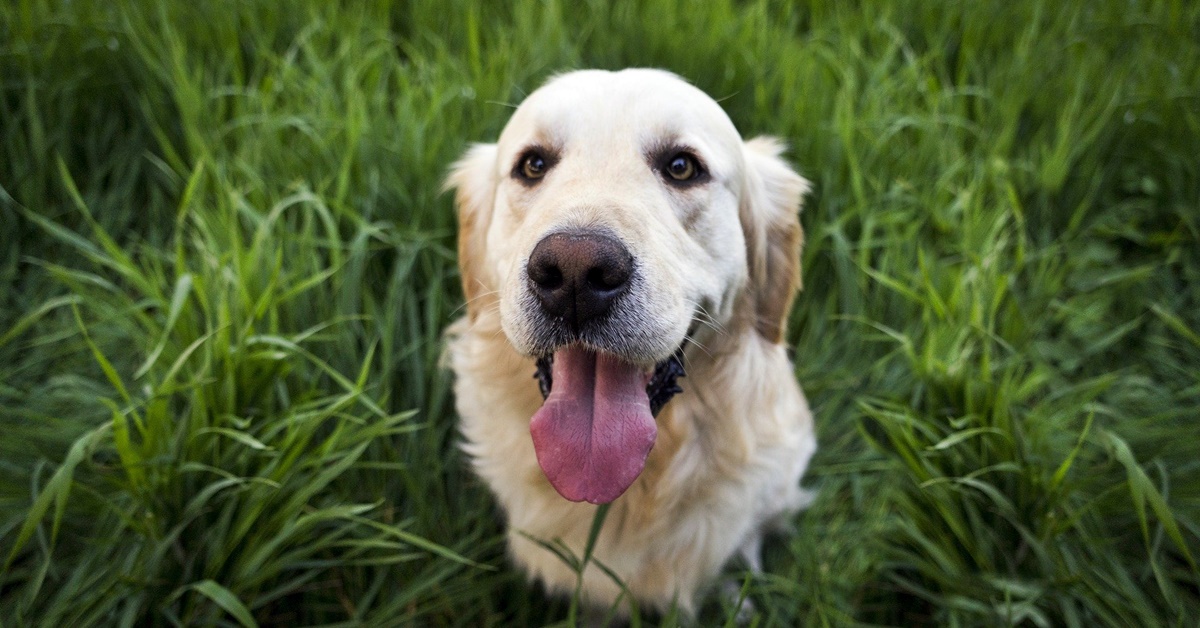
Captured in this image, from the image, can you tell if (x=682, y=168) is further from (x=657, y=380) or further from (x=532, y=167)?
(x=657, y=380)

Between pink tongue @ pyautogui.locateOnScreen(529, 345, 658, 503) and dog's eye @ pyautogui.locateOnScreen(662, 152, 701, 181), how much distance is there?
499 millimetres

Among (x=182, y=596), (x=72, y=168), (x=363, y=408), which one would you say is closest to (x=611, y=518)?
(x=363, y=408)

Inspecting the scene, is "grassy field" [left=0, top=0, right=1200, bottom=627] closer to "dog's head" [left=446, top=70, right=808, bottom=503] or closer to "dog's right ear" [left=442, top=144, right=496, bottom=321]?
"dog's right ear" [left=442, top=144, right=496, bottom=321]

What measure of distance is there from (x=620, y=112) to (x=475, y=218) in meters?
0.63

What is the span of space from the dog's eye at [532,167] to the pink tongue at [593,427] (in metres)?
0.49

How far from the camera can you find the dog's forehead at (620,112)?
1889mm

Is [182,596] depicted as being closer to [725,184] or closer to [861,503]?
[725,184]

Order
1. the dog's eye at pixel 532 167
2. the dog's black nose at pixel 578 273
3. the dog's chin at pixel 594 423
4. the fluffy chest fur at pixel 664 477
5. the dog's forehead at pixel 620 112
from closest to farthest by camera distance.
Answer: the dog's black nose at pixel 578 273 → the dog's chin at pixel 594 423 → the dog's forehead at pixel 620 112 → the dog's eye at pixel 532 167 → the fluffy chest fur at pixel 664 477

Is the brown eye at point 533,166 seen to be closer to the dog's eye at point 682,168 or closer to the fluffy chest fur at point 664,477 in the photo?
the dog's eye at point 682,168

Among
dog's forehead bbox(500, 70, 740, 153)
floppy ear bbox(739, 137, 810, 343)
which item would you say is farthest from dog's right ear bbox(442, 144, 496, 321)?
floppy ear bbox(739, 137, 810, 343)

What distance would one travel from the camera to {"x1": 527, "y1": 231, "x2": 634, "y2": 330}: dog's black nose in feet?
5.12

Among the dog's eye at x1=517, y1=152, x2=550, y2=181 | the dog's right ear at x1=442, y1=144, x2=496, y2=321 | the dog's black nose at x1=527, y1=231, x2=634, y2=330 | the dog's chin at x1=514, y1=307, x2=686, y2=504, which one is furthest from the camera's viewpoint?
the dog's right ear at x1=442, y1=144, x2=496, y2=321

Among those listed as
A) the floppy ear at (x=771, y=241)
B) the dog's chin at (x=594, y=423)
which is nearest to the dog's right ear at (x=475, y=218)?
the dog's chin at (x=594, y=423)

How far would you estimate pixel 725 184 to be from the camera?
6.59ft
